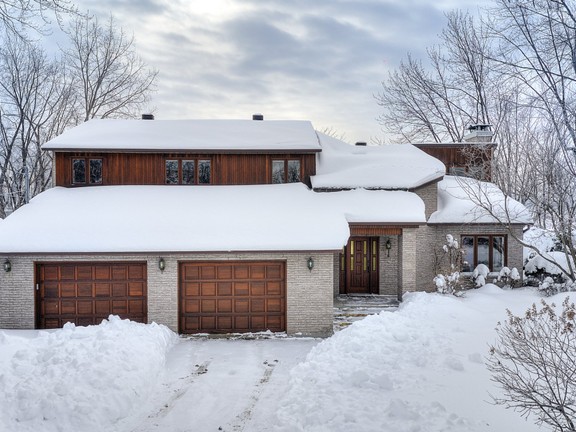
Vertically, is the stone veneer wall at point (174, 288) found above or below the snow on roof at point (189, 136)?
below

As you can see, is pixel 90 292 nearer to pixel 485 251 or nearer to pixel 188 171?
pixel 188 171

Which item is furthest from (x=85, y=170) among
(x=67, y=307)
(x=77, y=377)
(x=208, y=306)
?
(x=77, y=377)

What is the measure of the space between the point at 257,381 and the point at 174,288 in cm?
479

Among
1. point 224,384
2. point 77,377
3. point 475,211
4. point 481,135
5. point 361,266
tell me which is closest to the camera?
point 77,377

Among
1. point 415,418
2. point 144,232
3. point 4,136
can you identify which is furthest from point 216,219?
point 4,136

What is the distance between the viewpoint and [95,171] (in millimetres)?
15797

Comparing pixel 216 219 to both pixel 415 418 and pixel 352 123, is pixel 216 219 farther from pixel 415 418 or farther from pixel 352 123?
pixel 352 123

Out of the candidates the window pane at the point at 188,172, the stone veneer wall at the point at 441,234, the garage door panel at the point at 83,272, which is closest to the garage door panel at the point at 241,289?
the garage door panel at the point at 83,272

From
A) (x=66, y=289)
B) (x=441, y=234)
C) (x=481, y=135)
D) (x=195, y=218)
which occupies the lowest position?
(x=66, y=289)

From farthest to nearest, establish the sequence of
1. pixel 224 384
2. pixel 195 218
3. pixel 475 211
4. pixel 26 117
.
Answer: pixel 26 117, pixel 475 211, pixel 195 218, pixel 224 384

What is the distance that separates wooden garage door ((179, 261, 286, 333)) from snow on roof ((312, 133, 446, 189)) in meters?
4.41

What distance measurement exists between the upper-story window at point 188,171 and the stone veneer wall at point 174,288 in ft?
14.7

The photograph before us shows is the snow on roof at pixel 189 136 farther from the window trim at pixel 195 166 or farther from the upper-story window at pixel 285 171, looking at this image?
the upper-story window at pixel 285 171

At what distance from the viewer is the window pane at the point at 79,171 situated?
618 inches
